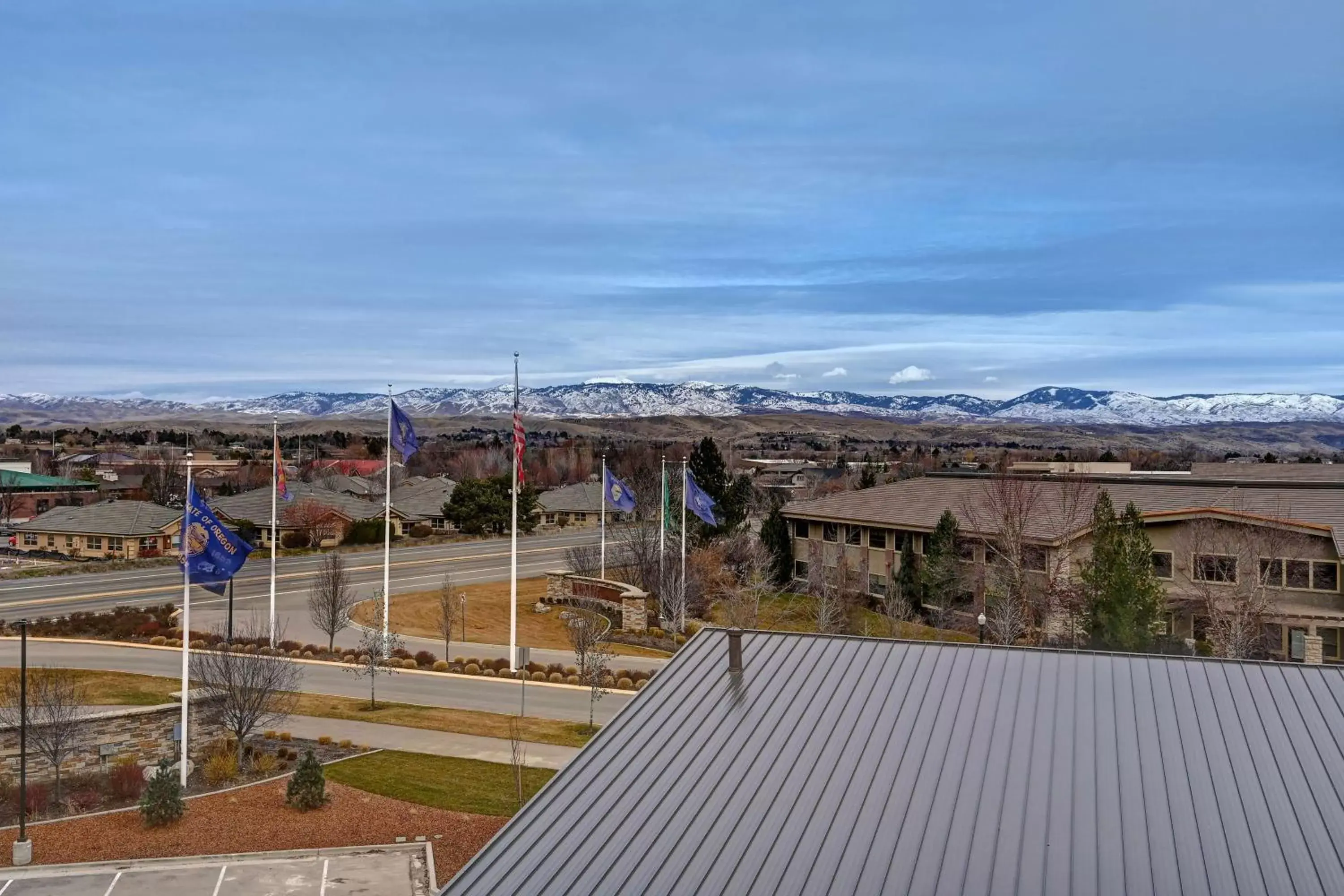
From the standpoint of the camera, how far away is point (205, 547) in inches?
939

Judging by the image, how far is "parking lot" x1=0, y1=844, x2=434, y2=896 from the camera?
18.8 metres

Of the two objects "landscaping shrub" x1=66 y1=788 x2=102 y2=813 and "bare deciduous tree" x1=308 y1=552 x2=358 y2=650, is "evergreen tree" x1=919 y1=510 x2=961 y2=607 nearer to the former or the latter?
"bare deciduous tree" x1=308 y1=552 x2=358 y2=650

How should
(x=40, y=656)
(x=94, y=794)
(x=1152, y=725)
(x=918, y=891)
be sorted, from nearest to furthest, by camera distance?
(x=918, y=891) < (x=1152, y=725) < (x=94, y=794) < (x=40, y=656)

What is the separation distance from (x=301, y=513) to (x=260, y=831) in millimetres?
58727

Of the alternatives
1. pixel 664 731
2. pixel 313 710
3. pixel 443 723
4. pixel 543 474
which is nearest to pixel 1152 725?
pixel 664 731

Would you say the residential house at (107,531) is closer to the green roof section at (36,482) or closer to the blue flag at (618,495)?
the green roof section at (36,482)

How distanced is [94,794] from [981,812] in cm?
2219

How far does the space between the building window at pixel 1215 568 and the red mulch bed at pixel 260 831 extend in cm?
2976

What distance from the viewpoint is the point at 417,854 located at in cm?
2075

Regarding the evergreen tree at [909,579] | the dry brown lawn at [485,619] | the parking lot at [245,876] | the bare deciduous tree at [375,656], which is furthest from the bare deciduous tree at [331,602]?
the evergreen tree at [909,579]

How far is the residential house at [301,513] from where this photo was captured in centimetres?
7688

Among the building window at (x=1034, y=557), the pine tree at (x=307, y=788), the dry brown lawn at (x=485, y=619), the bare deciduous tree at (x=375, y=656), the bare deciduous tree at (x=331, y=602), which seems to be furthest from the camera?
the building window at (x=1034, y=557)

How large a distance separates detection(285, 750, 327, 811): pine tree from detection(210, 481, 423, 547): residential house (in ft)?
177

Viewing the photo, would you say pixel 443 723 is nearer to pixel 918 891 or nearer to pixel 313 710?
pixel 313 710
